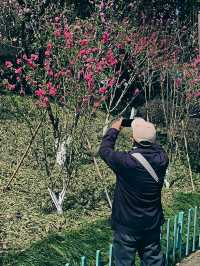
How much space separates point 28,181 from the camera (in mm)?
9938

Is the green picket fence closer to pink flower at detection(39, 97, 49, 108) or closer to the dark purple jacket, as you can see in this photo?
the dark purple jacket

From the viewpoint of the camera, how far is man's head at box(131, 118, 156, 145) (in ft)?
14.9

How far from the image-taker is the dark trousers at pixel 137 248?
4.72m

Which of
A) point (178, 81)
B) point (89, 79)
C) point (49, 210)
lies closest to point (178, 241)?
point (49, 210)

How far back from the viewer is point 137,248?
15.9 feet

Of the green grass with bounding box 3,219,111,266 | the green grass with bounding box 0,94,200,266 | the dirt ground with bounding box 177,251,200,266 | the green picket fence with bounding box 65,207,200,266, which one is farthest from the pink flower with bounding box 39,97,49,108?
the dirt ground with bounding box 177,251,200,266

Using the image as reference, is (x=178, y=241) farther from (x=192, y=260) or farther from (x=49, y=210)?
(x=49, y=210)

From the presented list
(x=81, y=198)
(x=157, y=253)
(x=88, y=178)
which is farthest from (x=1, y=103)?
(x=157, y=253)

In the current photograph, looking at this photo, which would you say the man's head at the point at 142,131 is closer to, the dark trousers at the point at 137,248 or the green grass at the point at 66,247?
the dark trousers at the point at 137,248

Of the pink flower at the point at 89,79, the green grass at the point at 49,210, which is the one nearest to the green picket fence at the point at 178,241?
the green grass at the point at 49,210

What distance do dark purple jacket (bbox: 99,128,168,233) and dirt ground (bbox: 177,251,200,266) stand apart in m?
2.43

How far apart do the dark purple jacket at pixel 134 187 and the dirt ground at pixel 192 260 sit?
95.9 inches

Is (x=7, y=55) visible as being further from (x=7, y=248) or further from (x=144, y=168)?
(x=144, y=168)

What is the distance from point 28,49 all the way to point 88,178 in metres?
6.21
